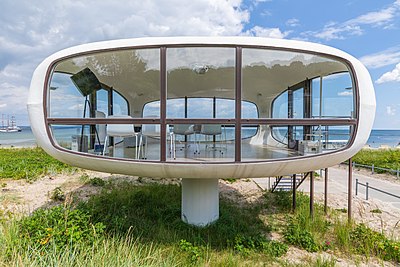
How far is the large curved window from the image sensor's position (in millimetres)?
4484

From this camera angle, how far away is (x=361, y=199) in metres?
10.4

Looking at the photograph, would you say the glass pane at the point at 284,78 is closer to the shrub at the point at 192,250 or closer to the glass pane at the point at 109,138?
the glass pane at the point at 109,138

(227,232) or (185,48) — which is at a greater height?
(185,48)

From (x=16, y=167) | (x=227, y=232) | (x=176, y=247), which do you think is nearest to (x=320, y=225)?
(x=227, y=232)

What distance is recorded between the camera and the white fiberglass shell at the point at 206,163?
444 centimetres

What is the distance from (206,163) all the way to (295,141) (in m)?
2.84

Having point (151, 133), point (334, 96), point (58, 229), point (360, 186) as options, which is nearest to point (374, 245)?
point (334, 96)

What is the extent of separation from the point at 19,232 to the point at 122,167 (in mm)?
2181

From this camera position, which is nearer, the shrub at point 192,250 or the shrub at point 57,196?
the shrub at point 192,250

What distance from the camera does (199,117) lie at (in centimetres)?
523

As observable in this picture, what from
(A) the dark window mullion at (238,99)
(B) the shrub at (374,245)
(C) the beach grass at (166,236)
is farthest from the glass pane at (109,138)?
(B) the shrub at (374,245)

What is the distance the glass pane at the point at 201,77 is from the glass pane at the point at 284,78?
0.40 meters

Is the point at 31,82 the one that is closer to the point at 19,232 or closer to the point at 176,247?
the point at 19,232

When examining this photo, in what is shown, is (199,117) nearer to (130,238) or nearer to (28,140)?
(130,238)
